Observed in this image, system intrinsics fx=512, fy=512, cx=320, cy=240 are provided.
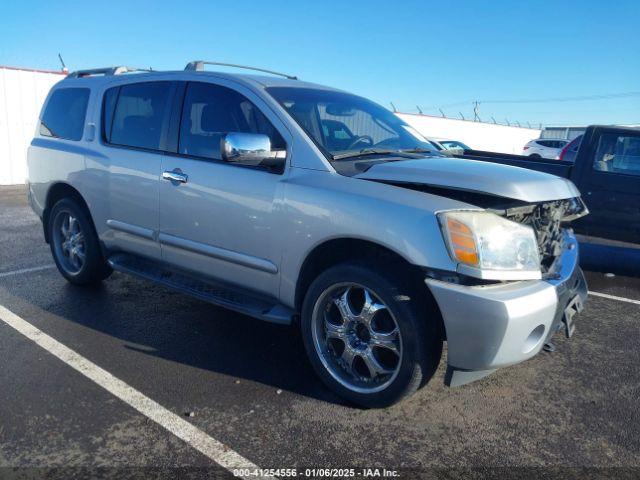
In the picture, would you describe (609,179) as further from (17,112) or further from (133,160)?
(17,112)

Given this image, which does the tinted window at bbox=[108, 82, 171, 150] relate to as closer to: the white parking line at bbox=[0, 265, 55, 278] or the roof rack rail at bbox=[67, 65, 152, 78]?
the roof rack rail at bbox=[67, 65, 152, 78]

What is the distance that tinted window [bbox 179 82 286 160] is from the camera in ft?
11.5

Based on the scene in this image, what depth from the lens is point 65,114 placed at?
4.99 m

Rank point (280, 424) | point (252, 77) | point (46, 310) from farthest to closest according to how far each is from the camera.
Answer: point (46, 310) < point (252, 77) < point (280, 424)

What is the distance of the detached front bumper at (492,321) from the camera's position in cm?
246

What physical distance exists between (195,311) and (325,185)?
2.10 m

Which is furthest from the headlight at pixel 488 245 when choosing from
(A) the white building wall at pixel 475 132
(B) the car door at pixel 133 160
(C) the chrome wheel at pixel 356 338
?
(A) the white building wall at pixel 475 132

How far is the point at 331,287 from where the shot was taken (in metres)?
2.96

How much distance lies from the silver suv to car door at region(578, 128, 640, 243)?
3.48 m

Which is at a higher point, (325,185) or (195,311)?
(325,185)

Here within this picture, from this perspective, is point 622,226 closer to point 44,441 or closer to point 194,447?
point 194,447

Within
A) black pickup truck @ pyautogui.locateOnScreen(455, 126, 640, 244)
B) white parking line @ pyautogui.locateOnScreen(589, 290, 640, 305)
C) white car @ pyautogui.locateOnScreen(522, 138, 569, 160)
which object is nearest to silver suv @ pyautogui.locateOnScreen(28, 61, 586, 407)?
white parking line @ pyautogui.locateOnScreen(589, 290, 640, 305)

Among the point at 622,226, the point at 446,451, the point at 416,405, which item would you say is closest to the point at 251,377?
the point at 416,405

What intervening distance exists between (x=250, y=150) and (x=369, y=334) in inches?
50.5
